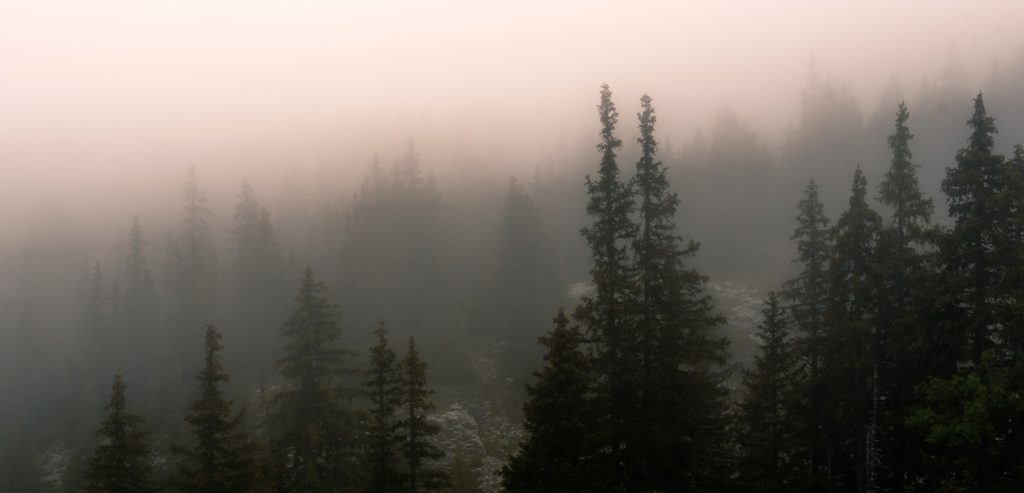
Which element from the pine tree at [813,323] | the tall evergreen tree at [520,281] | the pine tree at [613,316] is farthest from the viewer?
the tall evergreen tree at [520,281]

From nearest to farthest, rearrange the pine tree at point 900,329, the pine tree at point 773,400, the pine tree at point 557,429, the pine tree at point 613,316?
the pine tree at point 557,429 → the pine tree at point 613,316 → the pine tree at point 900,329 → the pine tree at point 773,400

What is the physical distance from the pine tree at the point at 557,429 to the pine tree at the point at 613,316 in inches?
42.6

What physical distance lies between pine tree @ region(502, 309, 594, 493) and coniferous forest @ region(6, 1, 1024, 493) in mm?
90

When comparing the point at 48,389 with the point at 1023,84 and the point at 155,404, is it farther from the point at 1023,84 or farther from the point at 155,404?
the point at 1023,84

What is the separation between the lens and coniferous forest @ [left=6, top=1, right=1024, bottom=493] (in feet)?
63.4

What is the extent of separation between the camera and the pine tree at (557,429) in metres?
Result: 18.1

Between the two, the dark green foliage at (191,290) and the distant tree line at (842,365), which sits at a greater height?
the dark green foliage at (191,290)

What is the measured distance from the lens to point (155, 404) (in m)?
49.0

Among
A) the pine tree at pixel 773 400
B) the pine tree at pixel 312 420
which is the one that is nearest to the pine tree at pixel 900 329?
the pine tree at pixel 773 400

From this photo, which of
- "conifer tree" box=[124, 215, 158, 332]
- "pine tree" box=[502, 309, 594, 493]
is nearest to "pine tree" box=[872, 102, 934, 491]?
"pine tree" box=[502, 309, 594, 493]

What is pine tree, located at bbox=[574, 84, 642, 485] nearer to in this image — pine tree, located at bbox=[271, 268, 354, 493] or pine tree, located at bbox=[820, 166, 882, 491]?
pine tree, located at bbox=[820, 166, 882, 491]

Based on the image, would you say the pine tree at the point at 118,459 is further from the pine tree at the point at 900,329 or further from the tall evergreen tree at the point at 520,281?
the tall evergreen tree at the point at 520,281

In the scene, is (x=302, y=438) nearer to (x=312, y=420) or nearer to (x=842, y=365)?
(x=312, y=420)

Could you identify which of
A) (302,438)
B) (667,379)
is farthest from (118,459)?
(667,379)
